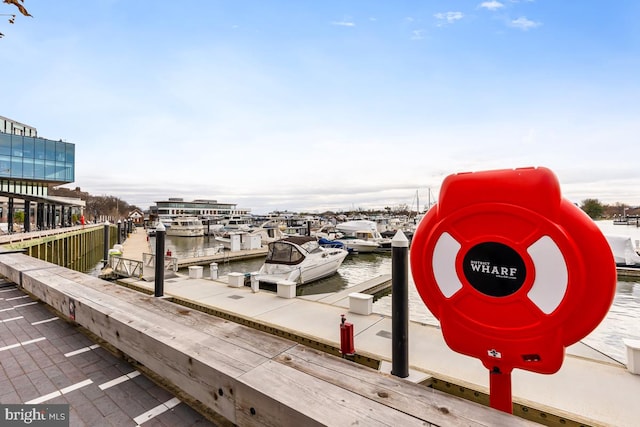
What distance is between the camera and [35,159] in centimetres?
3269

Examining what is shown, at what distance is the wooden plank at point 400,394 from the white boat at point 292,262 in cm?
1006

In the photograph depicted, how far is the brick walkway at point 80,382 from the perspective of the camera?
2.00 meters

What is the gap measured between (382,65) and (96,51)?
822 cm

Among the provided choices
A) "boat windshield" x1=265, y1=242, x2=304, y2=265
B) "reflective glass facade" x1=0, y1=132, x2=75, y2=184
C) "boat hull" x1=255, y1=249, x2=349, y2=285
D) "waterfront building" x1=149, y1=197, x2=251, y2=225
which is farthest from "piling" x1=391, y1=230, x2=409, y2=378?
"waterfront building" x1=149, y1=197, x2=251, y2=225

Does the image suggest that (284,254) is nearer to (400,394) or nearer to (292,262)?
(292,262)

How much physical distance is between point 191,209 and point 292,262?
9007 cm

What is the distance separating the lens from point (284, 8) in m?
7.17

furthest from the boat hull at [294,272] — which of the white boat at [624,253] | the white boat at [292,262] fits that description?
the white boat at [624,253]

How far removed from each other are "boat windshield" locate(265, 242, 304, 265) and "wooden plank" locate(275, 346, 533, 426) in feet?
34.6

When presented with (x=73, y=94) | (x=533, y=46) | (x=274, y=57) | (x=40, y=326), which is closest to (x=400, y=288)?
(x=40, y=326)

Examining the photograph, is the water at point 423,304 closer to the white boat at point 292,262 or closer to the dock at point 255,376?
the white boat at point 292,262

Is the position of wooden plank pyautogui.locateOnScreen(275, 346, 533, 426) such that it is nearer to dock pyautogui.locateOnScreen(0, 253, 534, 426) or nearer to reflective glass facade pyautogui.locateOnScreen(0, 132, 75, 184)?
dock pyautogui.locateOnScreen(0, 253, 534, 426)

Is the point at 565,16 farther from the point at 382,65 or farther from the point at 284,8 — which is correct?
the point at 284,8

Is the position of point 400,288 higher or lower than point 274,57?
lower
